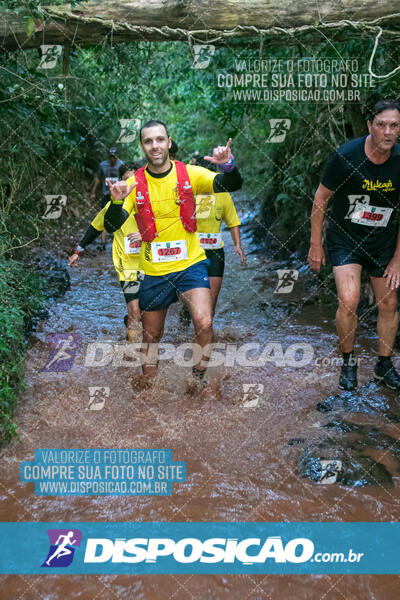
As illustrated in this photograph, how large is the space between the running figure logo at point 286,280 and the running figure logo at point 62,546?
19.1 ft

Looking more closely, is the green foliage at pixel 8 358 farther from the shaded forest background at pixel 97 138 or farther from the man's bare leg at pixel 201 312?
the man's bare leg at pixel 201 312

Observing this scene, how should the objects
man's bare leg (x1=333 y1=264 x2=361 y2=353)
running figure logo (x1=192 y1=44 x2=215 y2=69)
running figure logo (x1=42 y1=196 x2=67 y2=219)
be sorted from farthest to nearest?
running figure logo (x1=42 y1=196 x2=67 y2=219)
running figure logo (x1=192 y1=44 x2=215 y2=69)
man's bare leg (x1=333 y1=264 x2=361 y2=353)

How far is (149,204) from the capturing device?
4.36 m

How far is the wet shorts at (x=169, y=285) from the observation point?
442 cm

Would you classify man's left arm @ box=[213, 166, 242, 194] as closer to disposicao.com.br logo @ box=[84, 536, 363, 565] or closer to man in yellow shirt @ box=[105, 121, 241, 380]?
man in yellow shirt @ box=[105, 121, 241, 380]

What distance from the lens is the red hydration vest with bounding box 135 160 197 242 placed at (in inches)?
171

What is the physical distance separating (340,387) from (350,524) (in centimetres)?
157

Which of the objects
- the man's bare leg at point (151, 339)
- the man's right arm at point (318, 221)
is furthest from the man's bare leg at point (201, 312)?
the man's right arm at point (318, 221)

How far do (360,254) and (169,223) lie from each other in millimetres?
1493

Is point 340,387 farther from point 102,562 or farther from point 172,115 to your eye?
point 172,115

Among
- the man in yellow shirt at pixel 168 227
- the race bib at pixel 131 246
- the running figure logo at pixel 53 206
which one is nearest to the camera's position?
the man in yellow shirt at pixel 168 227

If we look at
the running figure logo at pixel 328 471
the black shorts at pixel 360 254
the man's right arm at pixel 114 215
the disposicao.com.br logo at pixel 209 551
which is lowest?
the running figure logo at pixel 328 471

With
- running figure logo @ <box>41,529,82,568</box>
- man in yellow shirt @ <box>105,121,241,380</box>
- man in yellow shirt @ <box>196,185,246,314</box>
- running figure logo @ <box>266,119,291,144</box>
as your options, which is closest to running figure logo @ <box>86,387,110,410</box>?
man in yellow shirt @ <box>105,121,241,380</box>

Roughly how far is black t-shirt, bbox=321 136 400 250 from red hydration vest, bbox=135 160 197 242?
1.05 meters
